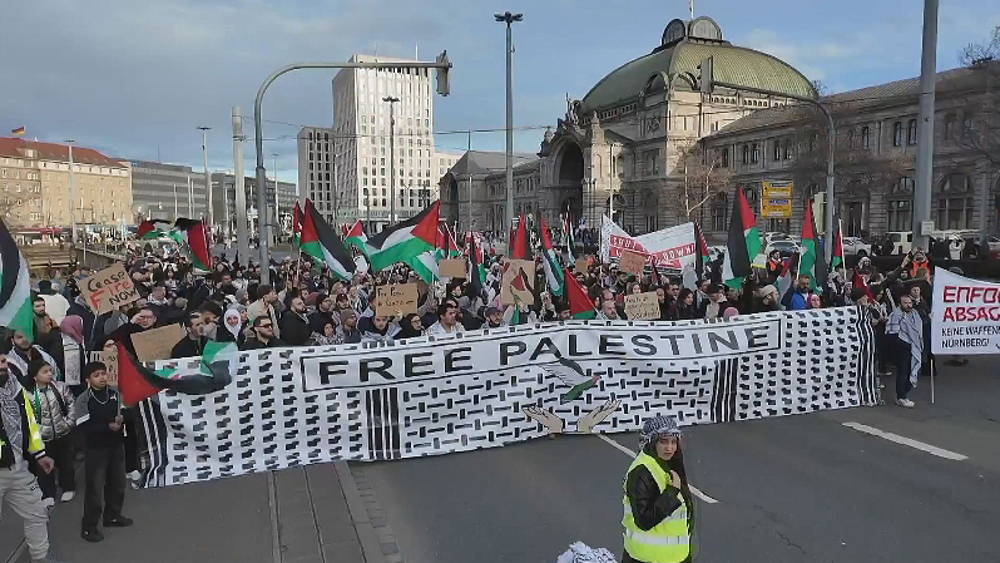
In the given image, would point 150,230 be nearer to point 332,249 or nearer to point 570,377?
point 332,249

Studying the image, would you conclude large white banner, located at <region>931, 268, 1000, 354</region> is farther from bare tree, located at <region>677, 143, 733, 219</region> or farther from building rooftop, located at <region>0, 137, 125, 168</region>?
building rooftop, located at <region>0, 137, 125, 168</region>

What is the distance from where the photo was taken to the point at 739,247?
12055 millimetres

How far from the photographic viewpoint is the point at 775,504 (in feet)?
21.2

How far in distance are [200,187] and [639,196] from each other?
104682mm

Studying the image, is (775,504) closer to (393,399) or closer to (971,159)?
(393,399)

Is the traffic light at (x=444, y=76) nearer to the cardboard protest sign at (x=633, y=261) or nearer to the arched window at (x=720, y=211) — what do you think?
the cardboard protest sign at (x=633, y=261)

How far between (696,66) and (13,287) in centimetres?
8659

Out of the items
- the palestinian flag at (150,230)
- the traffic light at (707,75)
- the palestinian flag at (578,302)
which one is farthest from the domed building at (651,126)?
the palestinian flag at (578,302)

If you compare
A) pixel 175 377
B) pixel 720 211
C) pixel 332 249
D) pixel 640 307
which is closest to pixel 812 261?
pixel 640 307

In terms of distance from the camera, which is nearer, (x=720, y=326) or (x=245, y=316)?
(x=720, y=326)

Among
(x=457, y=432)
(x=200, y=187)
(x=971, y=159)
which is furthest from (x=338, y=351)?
(x=200, y=187)

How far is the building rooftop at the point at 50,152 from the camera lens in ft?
421

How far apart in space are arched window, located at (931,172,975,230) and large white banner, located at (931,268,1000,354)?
1866 inches

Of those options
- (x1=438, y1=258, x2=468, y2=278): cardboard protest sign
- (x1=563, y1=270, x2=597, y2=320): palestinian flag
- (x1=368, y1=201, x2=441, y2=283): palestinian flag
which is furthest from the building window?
(x1=563, y1=270, x2=597, y2=320): palestinian flag
